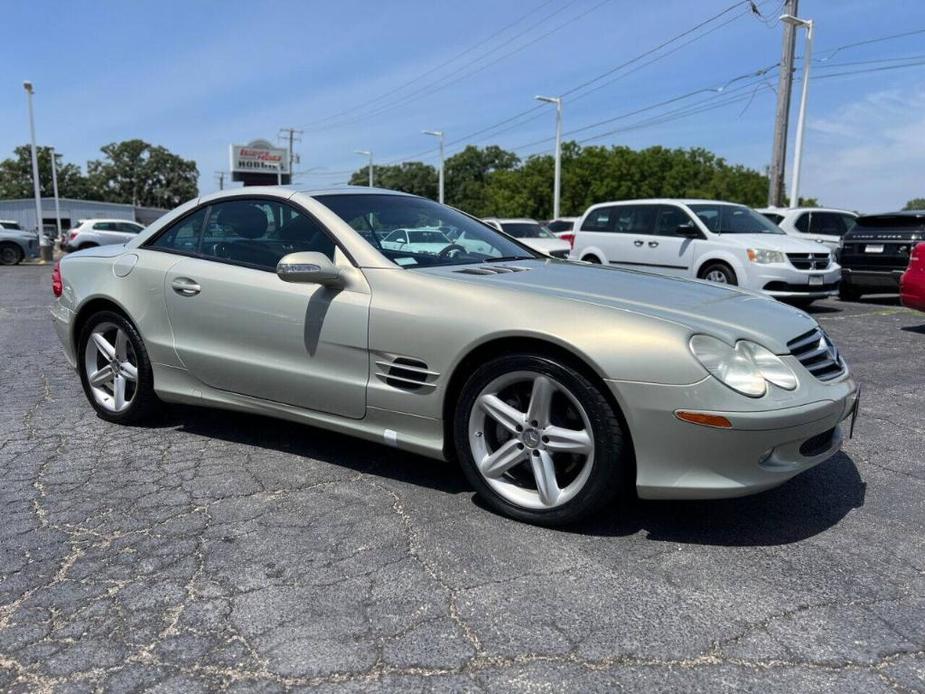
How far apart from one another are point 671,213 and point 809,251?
6.67 ft

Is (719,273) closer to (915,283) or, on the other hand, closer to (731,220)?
(731,220)

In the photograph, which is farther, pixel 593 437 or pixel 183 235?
pixel 183 235

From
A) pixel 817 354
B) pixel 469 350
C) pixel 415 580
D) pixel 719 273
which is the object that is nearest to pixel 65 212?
pixel 719 273

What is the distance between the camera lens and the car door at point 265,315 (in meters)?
3.50

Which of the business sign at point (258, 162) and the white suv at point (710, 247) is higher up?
the business sign at point (258, 162)

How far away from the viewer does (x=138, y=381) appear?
4398mm

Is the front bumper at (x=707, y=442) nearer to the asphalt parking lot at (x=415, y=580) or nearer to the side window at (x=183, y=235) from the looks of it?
the asphalt parking lot at (x=415, y=580)

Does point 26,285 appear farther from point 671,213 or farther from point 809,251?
point 809,251

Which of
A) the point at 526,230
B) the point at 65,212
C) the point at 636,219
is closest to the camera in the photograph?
the point at 636,219

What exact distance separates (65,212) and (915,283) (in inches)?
3237

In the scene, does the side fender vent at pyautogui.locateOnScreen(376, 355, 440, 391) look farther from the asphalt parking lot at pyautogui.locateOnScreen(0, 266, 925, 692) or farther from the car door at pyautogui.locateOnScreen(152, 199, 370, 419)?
the asphalt parking lot at pyautogui.locateOnScreen(0, 266, 925, 692)

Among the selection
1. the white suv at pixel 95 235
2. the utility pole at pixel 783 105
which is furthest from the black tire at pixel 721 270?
the white suv at pixel 95 235

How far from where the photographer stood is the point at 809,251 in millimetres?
10727

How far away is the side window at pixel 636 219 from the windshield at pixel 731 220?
24.8 inches
